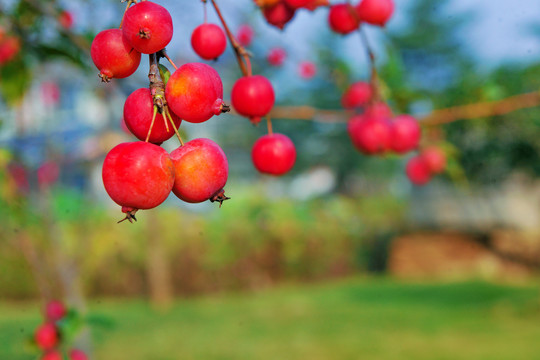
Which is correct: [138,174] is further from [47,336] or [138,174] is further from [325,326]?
[325,326]

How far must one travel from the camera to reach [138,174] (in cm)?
54

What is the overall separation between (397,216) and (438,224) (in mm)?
911

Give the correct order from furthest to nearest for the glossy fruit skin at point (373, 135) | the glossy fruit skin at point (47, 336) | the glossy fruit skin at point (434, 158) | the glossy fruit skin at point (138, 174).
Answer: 1. the glossy fruit skin at point (434, 158)
2. the glossy fruit skin at point (47, 336)
3. the glossy fruit skin at point (373, 135)
4. the glossy fruit skin at point (138, 174)

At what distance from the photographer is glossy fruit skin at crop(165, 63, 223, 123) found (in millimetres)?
548

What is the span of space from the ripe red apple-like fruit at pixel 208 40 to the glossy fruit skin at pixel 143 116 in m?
0.31

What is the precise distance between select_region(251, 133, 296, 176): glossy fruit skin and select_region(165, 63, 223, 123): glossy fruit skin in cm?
36

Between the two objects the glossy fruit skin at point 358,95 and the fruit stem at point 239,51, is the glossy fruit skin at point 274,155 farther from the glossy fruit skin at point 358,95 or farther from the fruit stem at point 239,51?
the glossy fruit skin at point 358,95

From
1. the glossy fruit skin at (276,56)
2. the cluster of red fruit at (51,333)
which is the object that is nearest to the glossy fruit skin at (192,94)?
the cluster of red fruit at (51,333)

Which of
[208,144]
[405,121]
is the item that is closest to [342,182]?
[405,121]

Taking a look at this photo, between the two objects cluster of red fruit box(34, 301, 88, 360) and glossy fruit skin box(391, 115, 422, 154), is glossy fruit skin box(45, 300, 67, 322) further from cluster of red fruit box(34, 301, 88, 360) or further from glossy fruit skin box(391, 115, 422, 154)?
glossy fruit skin box(391, 115, 422, 154)

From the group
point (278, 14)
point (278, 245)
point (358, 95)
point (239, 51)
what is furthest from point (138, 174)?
point (278, 245)

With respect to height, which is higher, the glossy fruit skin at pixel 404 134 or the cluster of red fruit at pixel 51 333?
the glossy fruit skin at pixel 404 134

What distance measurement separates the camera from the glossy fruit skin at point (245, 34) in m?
2.63

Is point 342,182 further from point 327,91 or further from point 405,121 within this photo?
point 405,121
